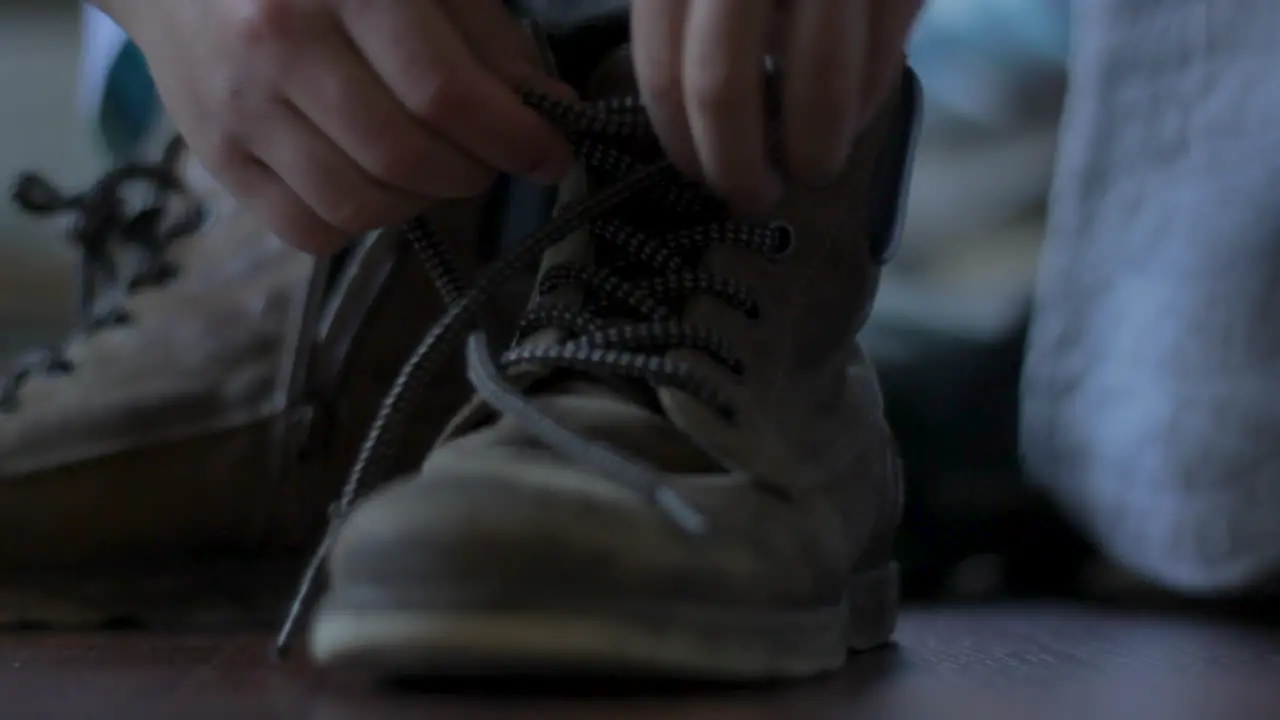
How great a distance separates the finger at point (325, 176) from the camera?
1.43ft

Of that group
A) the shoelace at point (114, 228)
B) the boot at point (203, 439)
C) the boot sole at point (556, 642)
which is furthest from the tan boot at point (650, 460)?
the shoelace at point (114, 228)

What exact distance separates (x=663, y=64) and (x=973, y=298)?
37cm

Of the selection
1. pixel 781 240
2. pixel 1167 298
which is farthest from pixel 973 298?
pixel 781 240

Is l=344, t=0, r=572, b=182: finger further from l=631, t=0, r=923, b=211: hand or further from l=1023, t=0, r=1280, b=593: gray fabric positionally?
l=1023, t=0, r=1280, b=593: gray fabric

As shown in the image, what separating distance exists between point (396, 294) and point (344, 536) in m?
0.20

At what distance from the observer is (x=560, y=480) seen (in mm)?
353

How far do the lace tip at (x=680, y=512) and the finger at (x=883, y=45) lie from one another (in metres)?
0.14

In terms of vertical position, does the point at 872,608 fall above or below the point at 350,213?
below

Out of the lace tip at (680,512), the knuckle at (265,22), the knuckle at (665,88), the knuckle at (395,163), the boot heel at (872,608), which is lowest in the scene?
the boot heel at (872,608)

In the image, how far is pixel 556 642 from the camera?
0.32 meters

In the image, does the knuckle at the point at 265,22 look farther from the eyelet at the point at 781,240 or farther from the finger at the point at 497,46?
the eyelet at the point at 781,240

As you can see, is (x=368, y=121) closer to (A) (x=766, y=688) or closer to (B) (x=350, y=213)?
(B) (x=350, y=213)

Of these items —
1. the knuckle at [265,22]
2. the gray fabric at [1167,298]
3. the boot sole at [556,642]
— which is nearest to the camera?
the boot sole at [556,642]

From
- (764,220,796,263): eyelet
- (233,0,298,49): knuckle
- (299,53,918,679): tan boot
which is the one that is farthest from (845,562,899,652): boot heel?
(233,0,298,49): knuckle
